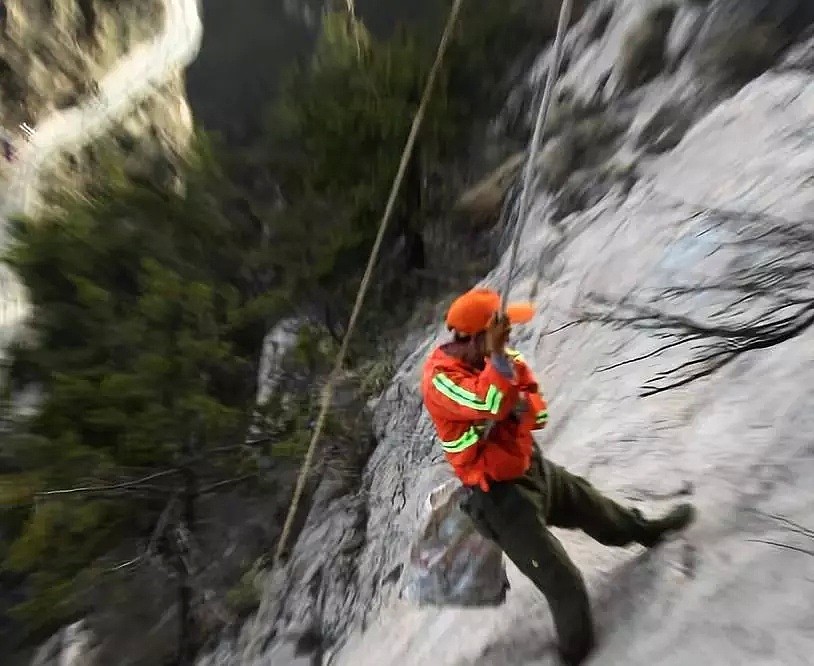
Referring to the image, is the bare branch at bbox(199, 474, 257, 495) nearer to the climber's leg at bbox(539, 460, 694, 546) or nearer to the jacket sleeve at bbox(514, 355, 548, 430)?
the climber's leg at bbox(539, 460, 694, 546)

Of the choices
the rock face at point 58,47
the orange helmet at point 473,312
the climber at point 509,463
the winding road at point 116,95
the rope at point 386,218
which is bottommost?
the climber at point 509,463

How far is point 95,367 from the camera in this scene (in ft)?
13.5

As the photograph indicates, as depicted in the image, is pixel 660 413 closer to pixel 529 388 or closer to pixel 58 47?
pixel 529 388

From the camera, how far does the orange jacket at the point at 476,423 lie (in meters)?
1.74

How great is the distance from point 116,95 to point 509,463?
4976 mm

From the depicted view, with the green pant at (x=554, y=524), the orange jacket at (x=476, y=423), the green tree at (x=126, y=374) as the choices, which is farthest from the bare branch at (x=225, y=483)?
the orange jacket at (x=476, y=423)

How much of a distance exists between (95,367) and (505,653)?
278 centimetres

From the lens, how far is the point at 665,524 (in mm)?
2199

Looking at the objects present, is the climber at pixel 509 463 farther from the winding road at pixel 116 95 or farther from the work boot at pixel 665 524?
the winding road at pixel 116 95

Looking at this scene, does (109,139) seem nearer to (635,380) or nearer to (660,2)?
(660,2)

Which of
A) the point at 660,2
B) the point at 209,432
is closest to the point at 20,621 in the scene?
the point at 209,432

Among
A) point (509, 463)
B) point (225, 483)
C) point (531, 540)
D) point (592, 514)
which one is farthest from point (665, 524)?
point (225, 483)

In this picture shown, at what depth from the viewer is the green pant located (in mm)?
1880

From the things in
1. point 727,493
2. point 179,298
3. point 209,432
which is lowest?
point 727,493
